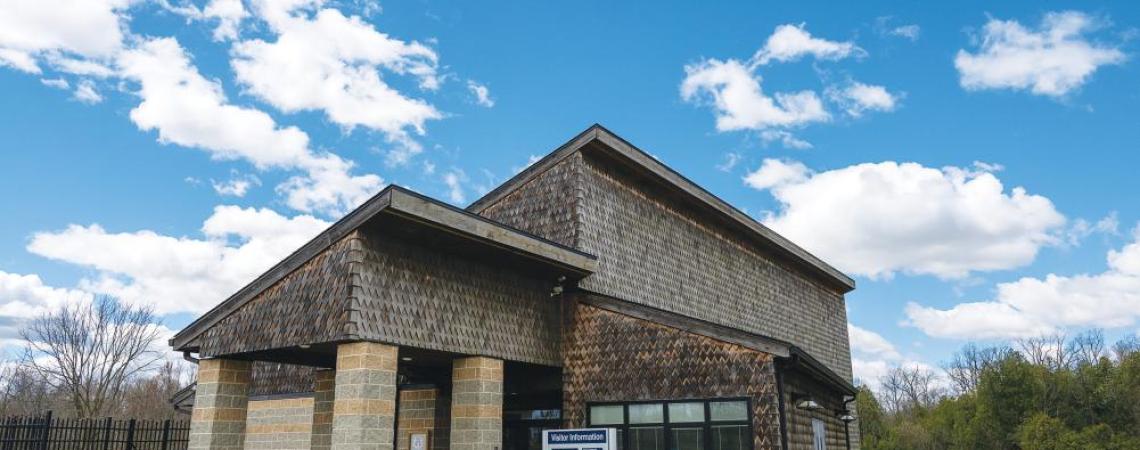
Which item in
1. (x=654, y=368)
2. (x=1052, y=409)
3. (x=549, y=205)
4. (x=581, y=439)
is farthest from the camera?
(x=1052, y=409)

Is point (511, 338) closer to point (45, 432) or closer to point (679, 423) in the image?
point (679, 423)

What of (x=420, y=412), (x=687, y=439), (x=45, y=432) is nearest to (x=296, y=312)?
(x=420, y=412)

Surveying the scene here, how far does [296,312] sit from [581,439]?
409 cm

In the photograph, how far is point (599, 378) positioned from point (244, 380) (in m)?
A: 5.39

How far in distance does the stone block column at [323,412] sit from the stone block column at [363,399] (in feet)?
11.4

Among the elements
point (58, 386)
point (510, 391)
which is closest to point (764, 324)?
point (510, 391)

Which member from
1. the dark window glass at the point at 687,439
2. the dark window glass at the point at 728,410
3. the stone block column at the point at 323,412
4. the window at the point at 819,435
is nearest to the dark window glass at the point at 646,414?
the dark window glass at the point at 687,439

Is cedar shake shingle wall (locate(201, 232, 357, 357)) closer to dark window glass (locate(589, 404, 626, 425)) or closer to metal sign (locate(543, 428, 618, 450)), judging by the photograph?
metal sign (locate(543, 428, 618, 450))

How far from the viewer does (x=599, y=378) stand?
39.2 ft

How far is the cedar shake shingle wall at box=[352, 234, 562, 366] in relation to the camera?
9.25 metres

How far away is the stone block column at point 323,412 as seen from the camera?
40.7ft

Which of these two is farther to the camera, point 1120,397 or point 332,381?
point 1120,397

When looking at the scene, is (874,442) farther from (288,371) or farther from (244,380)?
(244,380)

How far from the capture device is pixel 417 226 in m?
9.40
